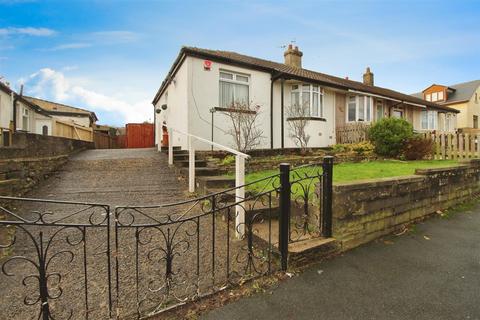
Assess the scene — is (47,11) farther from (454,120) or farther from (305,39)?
(454,120)

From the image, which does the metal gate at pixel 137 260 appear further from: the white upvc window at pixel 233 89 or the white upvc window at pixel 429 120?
the white upvc window at pixel 429 120

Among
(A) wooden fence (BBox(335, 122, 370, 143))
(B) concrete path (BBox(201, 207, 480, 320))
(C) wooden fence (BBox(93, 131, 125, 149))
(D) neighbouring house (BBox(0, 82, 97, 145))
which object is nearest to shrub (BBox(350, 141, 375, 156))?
(A) wooden fence (BBox(335, 122, 370, 143))

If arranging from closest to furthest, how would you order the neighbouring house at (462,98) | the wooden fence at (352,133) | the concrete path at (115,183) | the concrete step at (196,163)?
the concrete path at (115,183)
the concrete step at (196,163)
the wooden fence at (352,133)
the neighbouring house at (462,98)

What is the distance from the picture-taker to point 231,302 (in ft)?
8.08

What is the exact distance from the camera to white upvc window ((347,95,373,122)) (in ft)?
49.2

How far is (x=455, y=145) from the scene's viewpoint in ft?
32.2

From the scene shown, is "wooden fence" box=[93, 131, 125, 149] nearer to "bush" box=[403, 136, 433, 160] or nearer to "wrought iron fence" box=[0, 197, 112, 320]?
"wrought iron fence" box=[0, 197, 112, 320]

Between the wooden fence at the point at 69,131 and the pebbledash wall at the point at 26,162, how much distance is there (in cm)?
320

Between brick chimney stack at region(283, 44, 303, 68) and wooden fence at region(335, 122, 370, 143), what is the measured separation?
523 cm

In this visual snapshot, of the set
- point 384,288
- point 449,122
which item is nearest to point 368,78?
point 449,122

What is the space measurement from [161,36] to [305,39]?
932 cm

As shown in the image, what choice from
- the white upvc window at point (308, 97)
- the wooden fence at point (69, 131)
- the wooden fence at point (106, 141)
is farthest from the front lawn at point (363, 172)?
the wooden fence at point (106, 141)

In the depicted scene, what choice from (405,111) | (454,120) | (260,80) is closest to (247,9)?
(260,80)

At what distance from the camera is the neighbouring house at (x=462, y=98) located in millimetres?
33438
